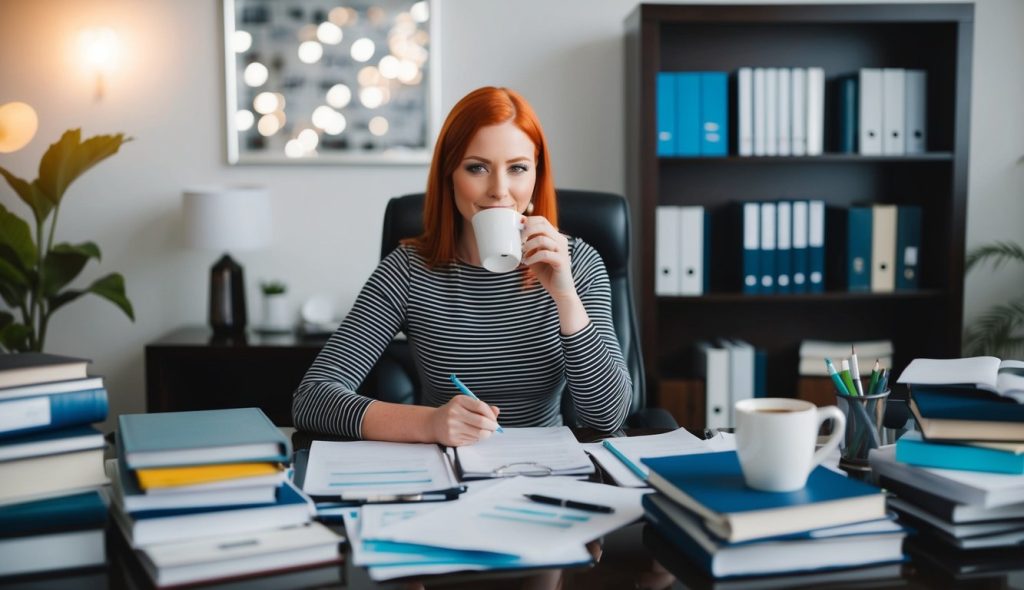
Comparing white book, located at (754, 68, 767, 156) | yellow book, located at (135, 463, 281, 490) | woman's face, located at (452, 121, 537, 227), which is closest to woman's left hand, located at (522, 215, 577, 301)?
woman's face, located at (452, 121, 537, 227)

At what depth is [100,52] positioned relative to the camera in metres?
3.24

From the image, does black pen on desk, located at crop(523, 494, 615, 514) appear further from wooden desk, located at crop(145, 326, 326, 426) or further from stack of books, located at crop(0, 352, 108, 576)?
wooden desk, located at crop(145, 326, 326, 426)

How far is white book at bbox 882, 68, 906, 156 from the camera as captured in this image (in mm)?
3160

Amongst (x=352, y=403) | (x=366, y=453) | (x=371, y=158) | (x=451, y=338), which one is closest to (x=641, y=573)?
(x=366, y=453)

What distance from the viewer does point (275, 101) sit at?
3299 mm

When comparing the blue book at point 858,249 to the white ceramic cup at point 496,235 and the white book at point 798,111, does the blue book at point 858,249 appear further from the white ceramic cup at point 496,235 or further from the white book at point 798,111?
the white ceramic cup at point 496,235

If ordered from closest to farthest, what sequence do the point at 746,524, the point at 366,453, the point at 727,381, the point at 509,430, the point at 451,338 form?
the point at 746,524
the point at 366,453
the point at 509,430
the point at 451,338
the point at 727,381

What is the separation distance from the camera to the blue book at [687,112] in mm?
3100

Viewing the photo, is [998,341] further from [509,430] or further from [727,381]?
[509,430]

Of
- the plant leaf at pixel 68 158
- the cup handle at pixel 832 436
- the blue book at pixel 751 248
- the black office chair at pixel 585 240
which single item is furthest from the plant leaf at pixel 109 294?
the cup handle at pixel 832 436

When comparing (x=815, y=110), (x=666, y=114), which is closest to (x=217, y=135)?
(x=666, y=114)

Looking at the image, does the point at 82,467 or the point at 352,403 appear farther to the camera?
the point at 352,403

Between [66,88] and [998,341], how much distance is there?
10.3 feet

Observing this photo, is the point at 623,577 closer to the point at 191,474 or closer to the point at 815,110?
the point at 191,474
